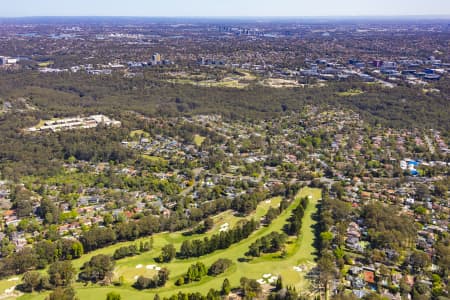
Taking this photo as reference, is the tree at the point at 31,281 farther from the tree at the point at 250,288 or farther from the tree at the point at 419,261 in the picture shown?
the tree at the point at 419,261

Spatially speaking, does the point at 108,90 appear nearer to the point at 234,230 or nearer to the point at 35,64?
the point at 35,64

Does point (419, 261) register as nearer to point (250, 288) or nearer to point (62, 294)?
point (250, 288)

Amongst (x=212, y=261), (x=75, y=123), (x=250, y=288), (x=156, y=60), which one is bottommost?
(x=212, y=261)

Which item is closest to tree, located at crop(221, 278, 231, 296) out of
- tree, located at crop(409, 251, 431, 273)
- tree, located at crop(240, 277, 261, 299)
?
tree, located at crop(240, 277, 261, 299)

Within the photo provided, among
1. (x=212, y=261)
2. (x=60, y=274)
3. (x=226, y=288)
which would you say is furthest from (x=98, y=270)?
(x=226, y=288)

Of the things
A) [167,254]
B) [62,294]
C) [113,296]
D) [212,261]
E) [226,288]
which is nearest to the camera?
[62,294]

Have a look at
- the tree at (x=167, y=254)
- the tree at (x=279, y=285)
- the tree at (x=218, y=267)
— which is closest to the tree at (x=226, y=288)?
the tree at (x=218, y=267)

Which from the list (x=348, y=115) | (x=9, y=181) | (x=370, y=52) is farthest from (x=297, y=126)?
(x=370, y=52)
